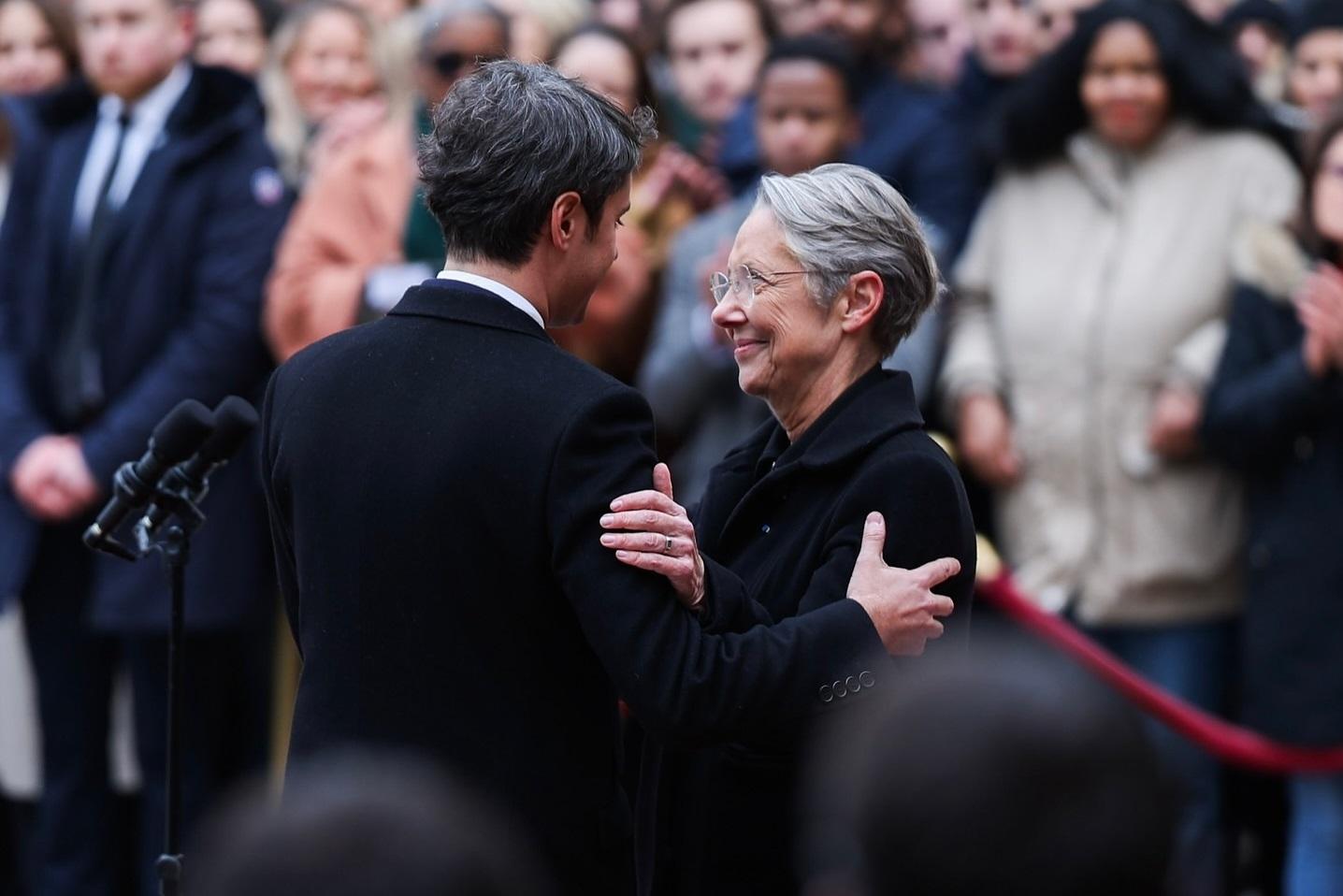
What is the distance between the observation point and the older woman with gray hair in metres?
3.43

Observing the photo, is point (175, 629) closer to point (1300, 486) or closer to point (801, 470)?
point (801, 470)

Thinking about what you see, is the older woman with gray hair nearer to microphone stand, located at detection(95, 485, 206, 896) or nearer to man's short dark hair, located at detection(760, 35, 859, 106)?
microphone stand, located at detection(95, 485, 206, 896)

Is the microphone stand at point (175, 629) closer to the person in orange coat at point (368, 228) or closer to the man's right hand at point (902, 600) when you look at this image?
the man's right hand at point (902, 600)

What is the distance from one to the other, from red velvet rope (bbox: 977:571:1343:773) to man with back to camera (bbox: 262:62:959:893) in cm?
228

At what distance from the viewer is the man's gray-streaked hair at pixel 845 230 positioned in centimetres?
356

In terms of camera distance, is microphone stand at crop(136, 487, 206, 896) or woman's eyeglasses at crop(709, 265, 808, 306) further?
microphone stand at crop(136, 487, 206, 896)

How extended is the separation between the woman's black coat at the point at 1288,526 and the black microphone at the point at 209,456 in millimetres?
2695

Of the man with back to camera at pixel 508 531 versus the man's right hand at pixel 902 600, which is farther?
the man's right hand at pixel 902 600

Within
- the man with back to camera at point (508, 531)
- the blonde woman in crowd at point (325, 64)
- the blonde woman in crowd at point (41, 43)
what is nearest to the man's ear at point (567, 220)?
the man with back to camera at point (508, 531)

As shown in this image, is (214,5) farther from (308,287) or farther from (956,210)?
(956,210)

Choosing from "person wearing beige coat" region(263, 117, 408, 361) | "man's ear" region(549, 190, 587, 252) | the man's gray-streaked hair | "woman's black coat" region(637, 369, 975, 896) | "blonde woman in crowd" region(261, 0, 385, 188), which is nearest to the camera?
"man's ear" region(549, 190, 587, 252)

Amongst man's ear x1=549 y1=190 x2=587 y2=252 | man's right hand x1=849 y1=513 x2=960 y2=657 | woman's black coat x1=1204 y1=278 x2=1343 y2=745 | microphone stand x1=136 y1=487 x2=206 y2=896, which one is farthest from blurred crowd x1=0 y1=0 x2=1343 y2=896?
man's ear x1=549 y1=190 x2=587 y2=252

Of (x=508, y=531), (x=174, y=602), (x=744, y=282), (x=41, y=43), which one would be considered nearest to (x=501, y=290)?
(x=508, y=531)

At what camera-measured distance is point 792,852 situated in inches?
135
